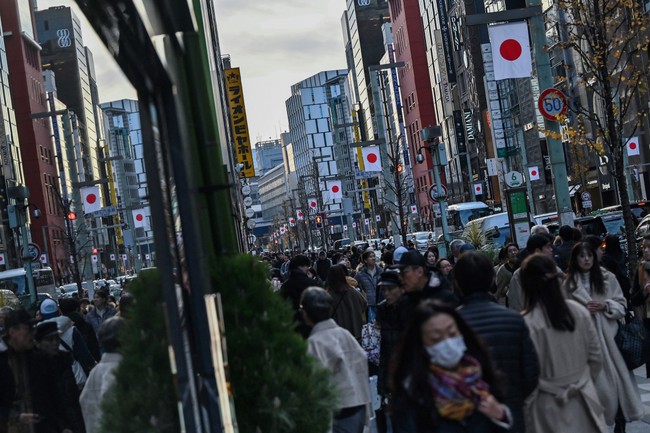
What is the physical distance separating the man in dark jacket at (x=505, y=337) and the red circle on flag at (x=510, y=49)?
18361 mm

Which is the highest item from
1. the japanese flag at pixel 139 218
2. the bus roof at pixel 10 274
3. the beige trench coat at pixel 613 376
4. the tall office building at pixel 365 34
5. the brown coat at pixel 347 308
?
the tall office building at pixel 365 34

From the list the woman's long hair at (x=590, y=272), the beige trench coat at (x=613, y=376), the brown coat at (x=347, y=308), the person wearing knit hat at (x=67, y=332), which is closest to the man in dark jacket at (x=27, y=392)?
the person wearing knit hat at (x=67, y=332)

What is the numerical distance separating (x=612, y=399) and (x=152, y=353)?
5.89 meters

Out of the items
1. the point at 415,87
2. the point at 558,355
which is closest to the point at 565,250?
the point at 558,355

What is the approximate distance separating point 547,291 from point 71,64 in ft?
13.6

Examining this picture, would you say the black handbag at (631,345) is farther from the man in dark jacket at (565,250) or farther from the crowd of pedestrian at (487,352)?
the man in dark jacket at (565,250)

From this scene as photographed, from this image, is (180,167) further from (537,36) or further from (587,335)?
(537,36)

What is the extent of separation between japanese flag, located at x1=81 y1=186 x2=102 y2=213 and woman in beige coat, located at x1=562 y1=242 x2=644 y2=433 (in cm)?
556

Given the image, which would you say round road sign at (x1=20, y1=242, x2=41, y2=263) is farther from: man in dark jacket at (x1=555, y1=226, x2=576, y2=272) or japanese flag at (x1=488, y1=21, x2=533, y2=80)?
japanese flag at (x1=488, y1=21, x2=533, y2=80)

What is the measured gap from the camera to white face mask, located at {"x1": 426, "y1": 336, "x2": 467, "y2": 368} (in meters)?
4.76

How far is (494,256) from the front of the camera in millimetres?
28469

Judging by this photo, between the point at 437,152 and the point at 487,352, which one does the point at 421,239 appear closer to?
the point at 437,152

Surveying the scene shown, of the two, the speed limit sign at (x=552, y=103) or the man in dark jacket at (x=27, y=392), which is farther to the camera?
the speed limit sign at (x=552, y=103)

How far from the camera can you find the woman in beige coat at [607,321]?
333 inches
